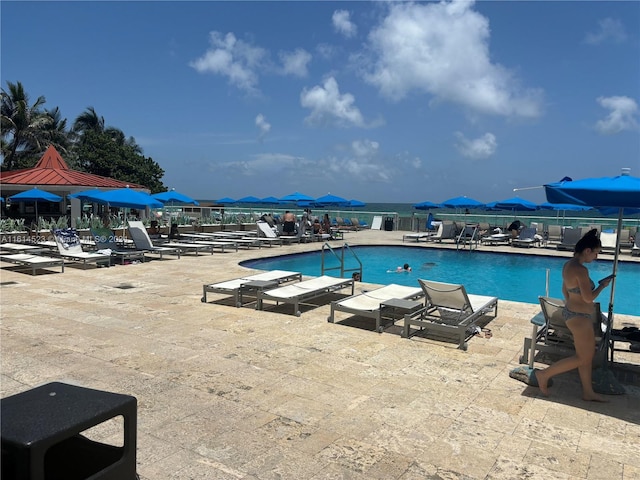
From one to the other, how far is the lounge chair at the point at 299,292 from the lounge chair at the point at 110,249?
5.76m

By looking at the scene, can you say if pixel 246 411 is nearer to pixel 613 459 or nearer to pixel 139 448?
pixel 139 448

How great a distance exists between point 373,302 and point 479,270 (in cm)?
850

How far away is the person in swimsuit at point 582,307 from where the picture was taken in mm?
3705

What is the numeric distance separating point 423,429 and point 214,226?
62.7 ft

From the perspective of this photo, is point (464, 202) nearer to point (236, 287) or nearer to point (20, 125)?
point (236, 287)

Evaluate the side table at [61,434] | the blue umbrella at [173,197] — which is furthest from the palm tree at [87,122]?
the side table at [61,434]

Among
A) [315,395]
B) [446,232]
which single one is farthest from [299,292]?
[446,232]

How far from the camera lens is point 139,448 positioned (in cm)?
297

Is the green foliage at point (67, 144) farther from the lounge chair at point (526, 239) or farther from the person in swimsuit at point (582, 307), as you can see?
the person in swimsuit at point (582, 307)

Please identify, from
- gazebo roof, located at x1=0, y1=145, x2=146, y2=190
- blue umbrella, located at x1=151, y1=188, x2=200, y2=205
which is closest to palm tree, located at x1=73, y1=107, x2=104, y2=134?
gazebo roof, located at x1=0, y1=145, x2=146, y2=190

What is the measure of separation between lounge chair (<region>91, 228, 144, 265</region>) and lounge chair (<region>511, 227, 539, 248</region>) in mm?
13391

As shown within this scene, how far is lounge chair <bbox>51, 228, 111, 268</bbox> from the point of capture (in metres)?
10.9

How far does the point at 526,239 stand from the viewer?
17.8 m

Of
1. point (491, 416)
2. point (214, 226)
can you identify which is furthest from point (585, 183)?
point (214, 226)
